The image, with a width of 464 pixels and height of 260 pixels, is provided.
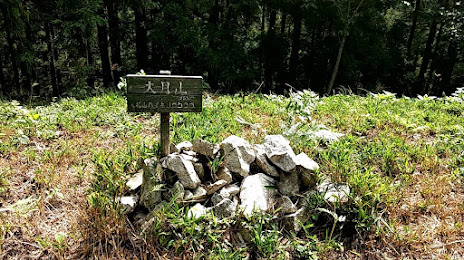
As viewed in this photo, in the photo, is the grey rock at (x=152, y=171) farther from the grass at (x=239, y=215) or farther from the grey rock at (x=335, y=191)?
the grey rock at (x=335, y=191)

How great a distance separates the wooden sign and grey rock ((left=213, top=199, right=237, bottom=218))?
3.03ft

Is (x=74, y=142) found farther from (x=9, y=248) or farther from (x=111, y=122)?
(x=9, y=248)

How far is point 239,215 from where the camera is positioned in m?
2.51

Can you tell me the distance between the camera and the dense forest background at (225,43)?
896cm

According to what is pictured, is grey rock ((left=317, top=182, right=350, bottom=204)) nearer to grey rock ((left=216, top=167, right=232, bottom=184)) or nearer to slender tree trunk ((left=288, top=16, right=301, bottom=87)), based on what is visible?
grey rock ((left=216, top=167, right=232, bottom=184))

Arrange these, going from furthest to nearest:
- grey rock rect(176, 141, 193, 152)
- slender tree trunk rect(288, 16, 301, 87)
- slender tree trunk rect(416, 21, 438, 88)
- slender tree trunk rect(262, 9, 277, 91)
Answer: slender tree trunk rect(416, 21, 438, 88) < slender tree trunk rect(288, 16, 301, 87) < slender tree trunk rect(262, 9, 277, 91) < grey rock rect(176, 141, 193, 152)

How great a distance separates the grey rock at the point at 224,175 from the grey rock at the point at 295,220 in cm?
62

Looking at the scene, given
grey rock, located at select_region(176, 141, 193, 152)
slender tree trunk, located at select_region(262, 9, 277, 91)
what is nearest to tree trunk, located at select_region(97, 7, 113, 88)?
slender tree trunk, located at select_region(262, 9, 277, 91)

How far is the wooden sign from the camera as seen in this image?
2.58m

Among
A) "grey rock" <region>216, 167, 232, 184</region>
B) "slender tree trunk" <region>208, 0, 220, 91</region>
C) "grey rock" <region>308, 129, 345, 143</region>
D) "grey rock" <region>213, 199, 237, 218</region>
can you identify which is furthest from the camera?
"slender tree trunk" <region>208, 0, 220, 91</region>

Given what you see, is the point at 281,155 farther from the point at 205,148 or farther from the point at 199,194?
the point at 199,194

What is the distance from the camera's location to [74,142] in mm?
3756

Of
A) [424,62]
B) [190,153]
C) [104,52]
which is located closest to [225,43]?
Answer: [104,52]

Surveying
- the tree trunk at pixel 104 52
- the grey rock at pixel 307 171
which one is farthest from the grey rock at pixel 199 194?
the tree trunk at pixel 104 52
